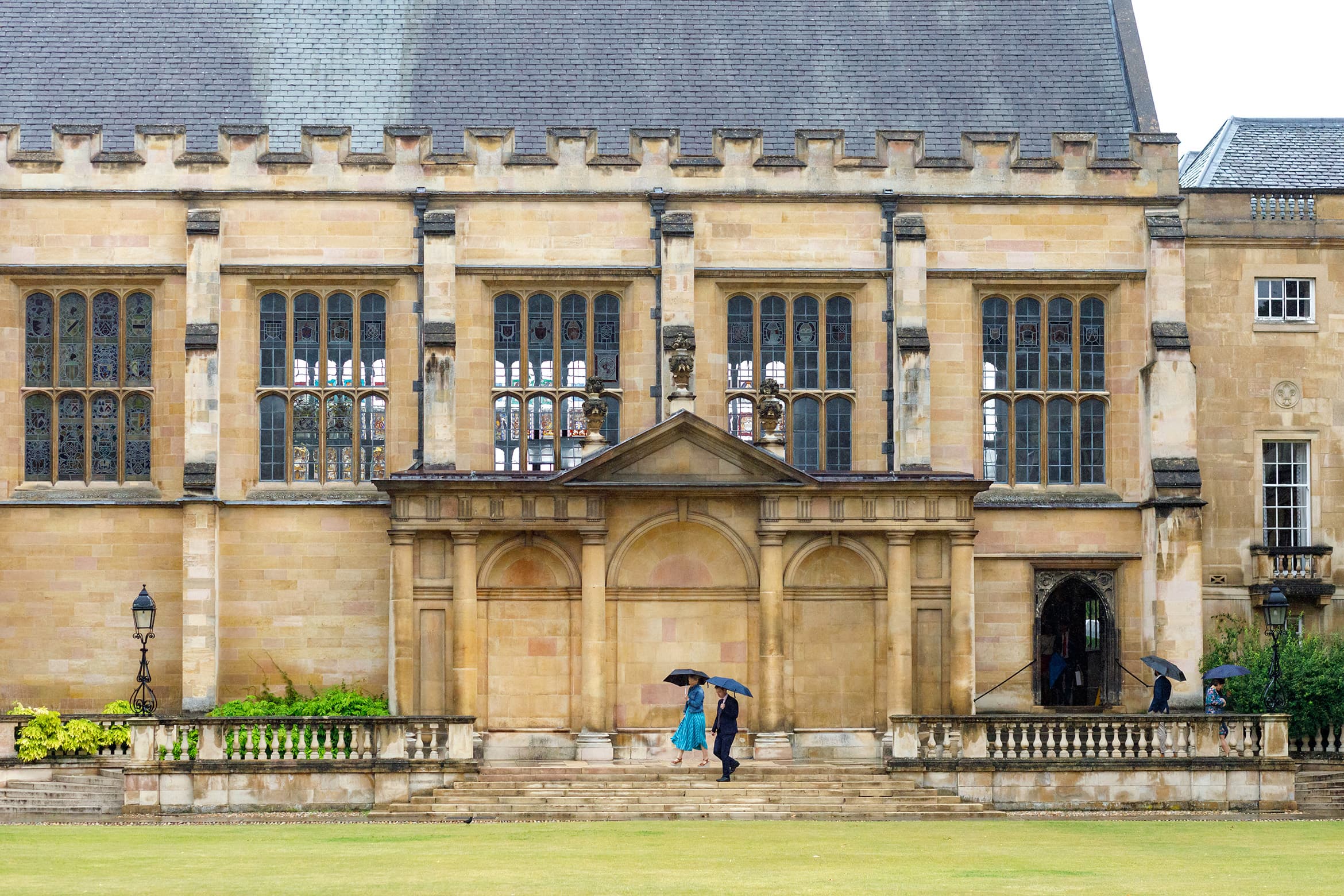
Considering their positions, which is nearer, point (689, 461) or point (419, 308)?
point (689, 461)

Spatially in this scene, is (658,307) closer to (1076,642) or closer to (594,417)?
(594,417)

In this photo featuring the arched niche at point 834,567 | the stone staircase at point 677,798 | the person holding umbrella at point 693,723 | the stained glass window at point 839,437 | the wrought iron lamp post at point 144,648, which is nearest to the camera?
the stone staircase at point 677,798

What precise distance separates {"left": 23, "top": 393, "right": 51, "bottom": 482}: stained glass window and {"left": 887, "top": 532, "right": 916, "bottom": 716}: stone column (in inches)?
626

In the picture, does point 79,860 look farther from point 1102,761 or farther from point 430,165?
point 430,165

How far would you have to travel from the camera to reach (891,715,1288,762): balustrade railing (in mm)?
32438

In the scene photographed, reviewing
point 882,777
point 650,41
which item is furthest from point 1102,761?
point 650,41

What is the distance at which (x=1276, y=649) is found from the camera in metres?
34.2

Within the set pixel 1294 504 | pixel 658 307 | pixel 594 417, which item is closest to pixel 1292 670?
pixel 1294 504

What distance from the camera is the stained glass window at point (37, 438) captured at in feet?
127

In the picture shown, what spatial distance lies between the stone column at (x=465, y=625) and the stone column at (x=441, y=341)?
2905 mm

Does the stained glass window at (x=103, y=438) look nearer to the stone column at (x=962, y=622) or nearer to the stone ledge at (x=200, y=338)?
the stone ledge at (x=200, y=338)

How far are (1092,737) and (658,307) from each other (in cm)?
1183

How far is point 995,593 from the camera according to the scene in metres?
→ 39.0

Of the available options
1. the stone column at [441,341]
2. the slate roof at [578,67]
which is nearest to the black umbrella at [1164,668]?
the slate roof at [578,67]
